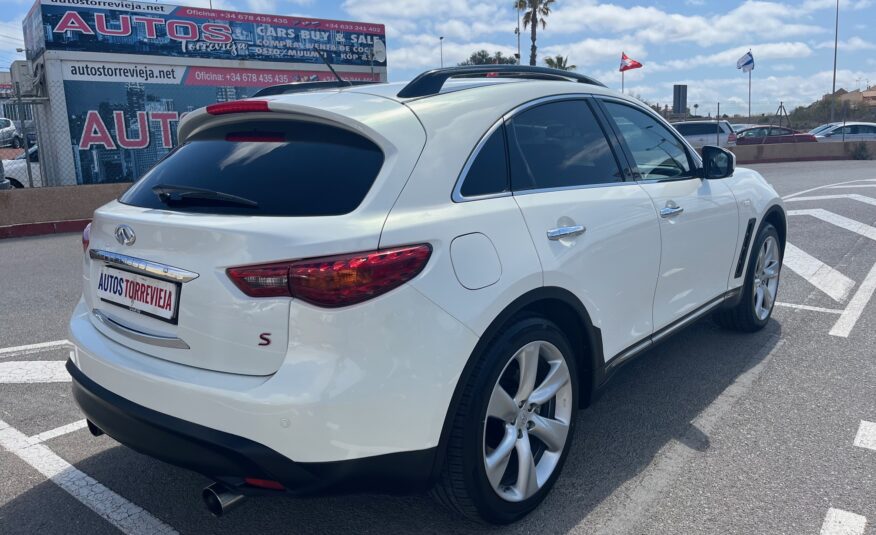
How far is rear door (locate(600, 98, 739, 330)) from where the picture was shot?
3.81 meters

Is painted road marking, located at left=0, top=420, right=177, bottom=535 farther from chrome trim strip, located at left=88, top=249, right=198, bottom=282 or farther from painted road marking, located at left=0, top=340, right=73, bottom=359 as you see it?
painted road marking, located at left=0, top=340, right=73, bottom=359

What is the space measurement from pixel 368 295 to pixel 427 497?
1.22m

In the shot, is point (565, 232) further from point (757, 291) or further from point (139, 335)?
point (757, 291)

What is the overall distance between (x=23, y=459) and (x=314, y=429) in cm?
205

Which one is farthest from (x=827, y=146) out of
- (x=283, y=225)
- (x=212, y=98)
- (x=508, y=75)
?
(x=283, y=225)

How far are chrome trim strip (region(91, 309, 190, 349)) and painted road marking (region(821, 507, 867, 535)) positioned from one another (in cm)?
252

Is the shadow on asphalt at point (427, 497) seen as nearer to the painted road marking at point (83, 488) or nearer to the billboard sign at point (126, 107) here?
the painted road marking at point (83, 488)

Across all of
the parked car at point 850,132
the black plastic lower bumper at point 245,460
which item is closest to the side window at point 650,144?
the black plastic lower bumper at point 245,460

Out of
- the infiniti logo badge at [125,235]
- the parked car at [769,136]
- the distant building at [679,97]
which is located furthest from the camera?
the parked car at [769,136]

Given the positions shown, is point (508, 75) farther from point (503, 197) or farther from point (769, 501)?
point (769, 501)

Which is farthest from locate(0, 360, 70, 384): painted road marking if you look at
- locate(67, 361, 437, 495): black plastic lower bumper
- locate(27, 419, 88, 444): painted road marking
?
locate(67, 361, 437, 495): black plastic lower bumper

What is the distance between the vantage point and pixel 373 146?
2576 millimetres

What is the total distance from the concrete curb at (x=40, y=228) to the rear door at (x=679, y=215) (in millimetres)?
10794

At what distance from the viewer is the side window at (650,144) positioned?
388cm
